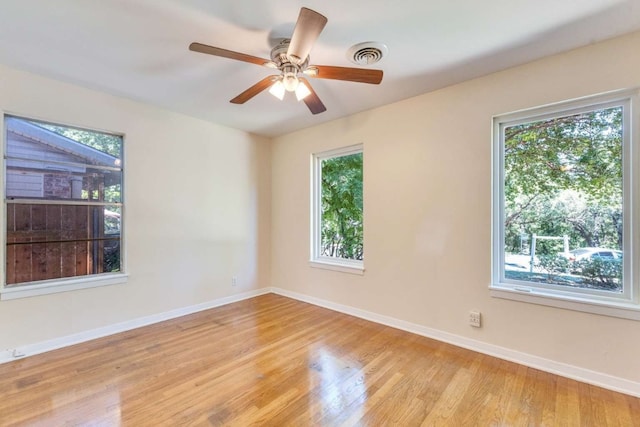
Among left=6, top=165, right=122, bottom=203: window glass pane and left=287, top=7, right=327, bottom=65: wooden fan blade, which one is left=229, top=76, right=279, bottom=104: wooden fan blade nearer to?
left=287, top=7, right=327, bottom=65: wooden fan blade

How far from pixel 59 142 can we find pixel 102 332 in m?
1.88

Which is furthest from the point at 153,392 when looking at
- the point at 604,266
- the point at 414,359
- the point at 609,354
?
the point at 604,266

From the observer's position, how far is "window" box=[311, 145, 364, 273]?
361 centimetres

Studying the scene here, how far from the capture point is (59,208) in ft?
8.84

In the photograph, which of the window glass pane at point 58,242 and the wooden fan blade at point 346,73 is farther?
the window glass pane at point 58,242

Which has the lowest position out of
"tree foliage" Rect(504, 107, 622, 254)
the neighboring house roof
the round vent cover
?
"tree foliage" Rect(504, 107, 622, 254)

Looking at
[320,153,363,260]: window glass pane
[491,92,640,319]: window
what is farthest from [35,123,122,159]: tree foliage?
[491,92,640,319]: window

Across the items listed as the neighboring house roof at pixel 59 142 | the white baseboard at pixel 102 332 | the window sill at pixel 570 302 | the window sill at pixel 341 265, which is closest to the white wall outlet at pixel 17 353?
the white baseboard at pixel 102 332

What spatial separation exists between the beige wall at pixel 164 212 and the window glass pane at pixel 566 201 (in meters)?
3.20

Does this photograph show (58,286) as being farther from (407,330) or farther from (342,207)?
(407,330)

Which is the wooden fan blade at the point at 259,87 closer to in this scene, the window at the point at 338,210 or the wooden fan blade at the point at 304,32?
the wooden fan blade at the point at 304,32

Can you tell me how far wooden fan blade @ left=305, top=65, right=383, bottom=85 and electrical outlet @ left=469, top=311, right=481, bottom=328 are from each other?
2.14 metres

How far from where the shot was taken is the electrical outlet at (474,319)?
2.55 meters

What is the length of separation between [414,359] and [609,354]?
1317 millimetres
